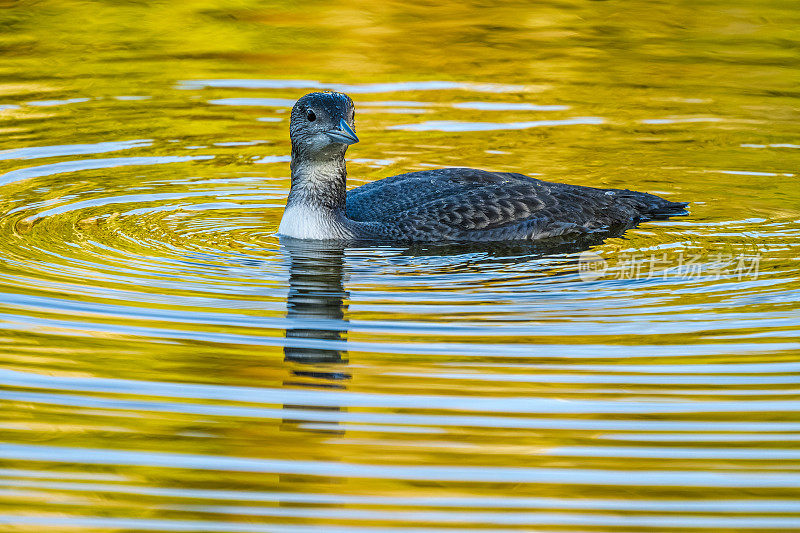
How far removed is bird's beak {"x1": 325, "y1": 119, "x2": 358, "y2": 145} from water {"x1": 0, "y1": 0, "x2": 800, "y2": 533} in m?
0.81

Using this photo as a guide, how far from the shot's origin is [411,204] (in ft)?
31.2

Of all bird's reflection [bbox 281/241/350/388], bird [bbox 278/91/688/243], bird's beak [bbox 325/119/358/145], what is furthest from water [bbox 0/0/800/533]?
bird's beak [bbox 325/119/358/145]

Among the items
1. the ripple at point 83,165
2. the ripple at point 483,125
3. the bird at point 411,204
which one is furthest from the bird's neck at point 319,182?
the ripple at point 483,125

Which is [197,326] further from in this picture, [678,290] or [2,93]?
[2,93]

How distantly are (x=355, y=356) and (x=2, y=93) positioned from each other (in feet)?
27.0

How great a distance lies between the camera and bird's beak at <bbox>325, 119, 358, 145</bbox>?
8.82 m

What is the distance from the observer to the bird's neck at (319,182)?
30.8 feet

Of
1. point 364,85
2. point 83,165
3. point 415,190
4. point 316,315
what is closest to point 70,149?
point 83,165

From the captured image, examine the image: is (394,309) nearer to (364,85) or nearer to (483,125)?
(483,125)

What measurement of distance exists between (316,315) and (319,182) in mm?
2105

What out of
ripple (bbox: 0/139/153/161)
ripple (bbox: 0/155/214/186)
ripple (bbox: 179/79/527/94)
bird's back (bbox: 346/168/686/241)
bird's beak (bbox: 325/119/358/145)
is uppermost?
bird's beak (bbox: 325/119/358/145)

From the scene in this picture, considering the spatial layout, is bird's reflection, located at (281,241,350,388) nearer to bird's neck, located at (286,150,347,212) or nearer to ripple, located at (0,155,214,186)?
bird's neck, located at (286,150,347,212)

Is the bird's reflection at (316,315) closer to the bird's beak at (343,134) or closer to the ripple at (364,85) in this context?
the bird's beak at (343,134)

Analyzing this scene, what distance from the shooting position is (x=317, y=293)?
803 cm
